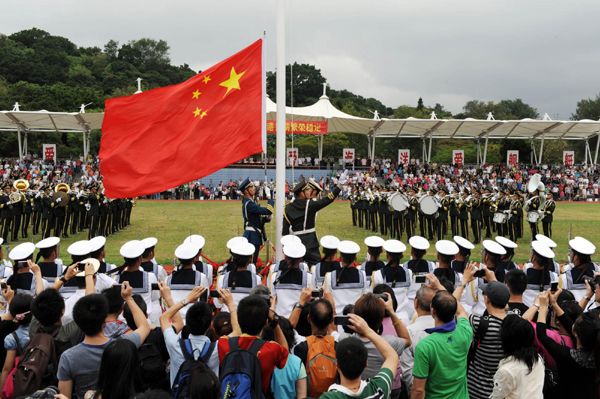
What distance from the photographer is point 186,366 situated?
125 inches

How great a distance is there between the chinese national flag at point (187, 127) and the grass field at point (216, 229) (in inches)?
109

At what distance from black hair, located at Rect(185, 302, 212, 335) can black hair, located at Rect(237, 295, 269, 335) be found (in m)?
0.32

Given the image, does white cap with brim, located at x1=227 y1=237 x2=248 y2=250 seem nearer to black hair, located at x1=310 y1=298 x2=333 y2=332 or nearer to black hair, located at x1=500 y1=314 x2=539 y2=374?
black hair, located at x1=310 y1=298 x2=333 y2=332

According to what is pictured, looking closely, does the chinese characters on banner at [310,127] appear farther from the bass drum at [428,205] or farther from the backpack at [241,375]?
the backpack at [241,375]

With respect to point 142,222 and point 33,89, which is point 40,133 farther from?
point 142,222

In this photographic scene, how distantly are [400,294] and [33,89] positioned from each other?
60167 mm

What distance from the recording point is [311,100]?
2963 inches

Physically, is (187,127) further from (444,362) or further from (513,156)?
(513,156)

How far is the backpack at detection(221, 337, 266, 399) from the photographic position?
9.46 ft

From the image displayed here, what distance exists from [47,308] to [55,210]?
13.2 meters

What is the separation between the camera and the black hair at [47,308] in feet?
11.7

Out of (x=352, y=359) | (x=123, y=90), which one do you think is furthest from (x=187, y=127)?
(x=123, y=90)

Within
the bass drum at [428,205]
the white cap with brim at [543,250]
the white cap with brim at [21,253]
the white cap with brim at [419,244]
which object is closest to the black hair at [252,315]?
the white cap with brim at [419,244]

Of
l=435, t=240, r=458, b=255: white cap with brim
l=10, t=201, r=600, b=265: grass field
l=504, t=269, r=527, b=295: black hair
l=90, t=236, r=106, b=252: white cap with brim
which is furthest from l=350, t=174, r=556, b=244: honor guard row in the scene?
l=504, t=269, r=527, b=295: black hair
